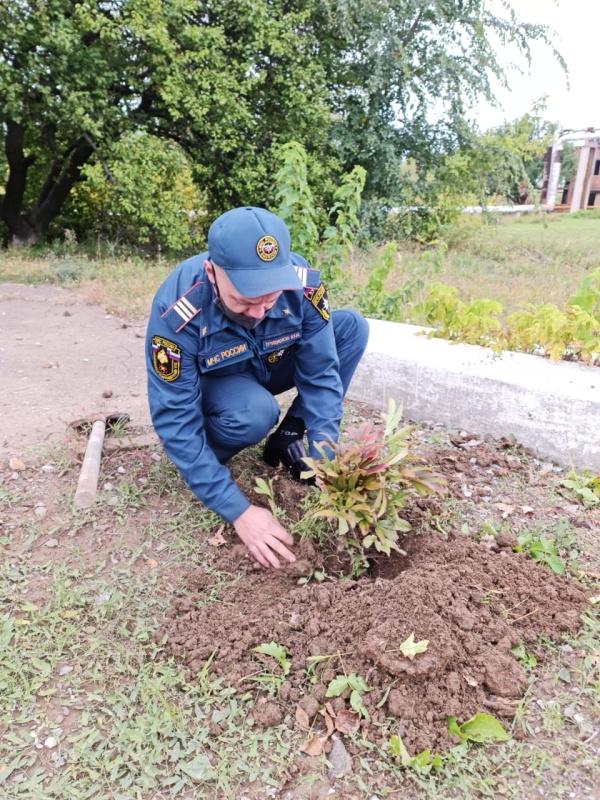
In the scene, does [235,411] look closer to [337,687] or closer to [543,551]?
[337,687]

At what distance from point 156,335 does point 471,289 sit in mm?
5235

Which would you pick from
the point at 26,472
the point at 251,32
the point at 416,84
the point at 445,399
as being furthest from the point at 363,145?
the point at 26,472

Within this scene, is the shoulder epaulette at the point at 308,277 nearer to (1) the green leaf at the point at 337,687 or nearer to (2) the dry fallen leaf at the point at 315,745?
(1) the green leaf at the point at 337,687

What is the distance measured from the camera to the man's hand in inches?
89.1

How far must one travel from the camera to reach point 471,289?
269 inches

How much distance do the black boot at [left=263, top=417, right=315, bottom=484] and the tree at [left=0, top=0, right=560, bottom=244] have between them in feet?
22.8

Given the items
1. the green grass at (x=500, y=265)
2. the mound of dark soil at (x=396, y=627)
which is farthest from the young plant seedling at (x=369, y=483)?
the green grass at (x=500, y=265)

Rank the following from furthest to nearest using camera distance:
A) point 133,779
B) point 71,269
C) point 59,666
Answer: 1. point 71,269
2. point 59,666
3. point 133,779

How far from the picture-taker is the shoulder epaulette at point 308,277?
2.51 m

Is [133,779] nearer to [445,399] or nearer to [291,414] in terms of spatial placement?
[291,414]

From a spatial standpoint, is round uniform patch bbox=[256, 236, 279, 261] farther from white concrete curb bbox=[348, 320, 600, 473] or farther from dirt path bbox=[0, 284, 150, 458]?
dirt path bbox=[0, 284, 150, 458]

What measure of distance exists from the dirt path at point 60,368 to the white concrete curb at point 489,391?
56.5 inches

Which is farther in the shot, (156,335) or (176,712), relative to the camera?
(156,335)

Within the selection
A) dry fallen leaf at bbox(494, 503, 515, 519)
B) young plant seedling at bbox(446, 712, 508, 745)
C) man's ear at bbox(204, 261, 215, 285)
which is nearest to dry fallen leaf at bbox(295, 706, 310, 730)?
young plant seedling at bbox(446, 712, 508, 745)
